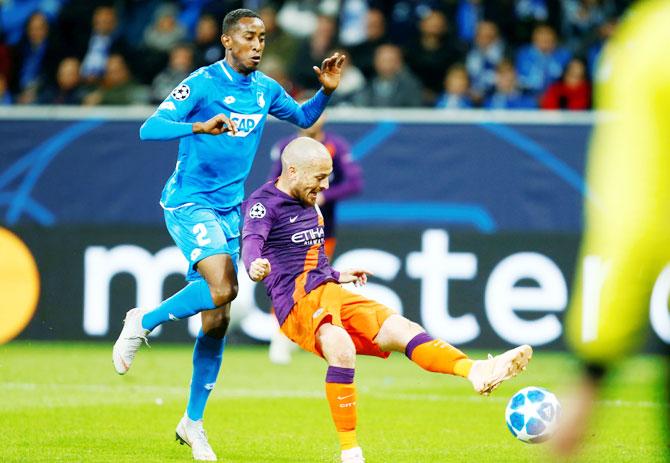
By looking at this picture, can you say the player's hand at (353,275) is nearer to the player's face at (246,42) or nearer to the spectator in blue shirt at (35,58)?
the player's face at (246,42)

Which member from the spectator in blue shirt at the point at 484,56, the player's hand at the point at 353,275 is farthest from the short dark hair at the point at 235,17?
the spectator in blue shirt at the point at 484,56

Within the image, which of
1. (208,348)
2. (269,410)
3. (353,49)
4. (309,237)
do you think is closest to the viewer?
(309,237)

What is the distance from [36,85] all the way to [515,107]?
582cm

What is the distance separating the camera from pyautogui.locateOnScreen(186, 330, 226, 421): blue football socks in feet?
24.2

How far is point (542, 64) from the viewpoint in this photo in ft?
48.9

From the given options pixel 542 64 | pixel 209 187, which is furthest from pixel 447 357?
pixel 542 64

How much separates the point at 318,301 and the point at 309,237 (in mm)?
424

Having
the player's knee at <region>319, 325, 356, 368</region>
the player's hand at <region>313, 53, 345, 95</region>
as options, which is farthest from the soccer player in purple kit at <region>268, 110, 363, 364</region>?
the player's knee at <region>319, 325, 356, 368</region>

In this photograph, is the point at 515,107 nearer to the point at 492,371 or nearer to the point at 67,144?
the point at 67,144

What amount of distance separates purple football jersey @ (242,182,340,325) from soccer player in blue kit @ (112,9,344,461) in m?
0.33

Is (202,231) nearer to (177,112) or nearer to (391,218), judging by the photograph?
(177,112)

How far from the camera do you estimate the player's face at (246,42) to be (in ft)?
25.0

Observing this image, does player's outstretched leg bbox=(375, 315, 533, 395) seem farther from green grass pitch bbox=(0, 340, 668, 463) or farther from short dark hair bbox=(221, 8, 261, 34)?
short dark hair bbox=(221, 8, 261, 34)

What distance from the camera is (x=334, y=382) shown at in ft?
21.5
